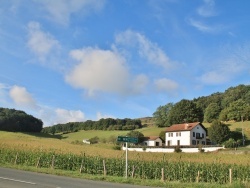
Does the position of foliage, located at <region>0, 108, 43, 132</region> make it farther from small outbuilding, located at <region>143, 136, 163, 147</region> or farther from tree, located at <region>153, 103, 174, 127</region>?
small outbuilding, located at <region>143, 136, 163, 147</region>

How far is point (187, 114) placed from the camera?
431 feet

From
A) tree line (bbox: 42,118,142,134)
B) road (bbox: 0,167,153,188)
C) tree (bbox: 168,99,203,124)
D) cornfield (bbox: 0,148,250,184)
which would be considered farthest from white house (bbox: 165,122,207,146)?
road (bbox: 0,167,153,188)

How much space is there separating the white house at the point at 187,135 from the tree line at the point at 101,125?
153 ft

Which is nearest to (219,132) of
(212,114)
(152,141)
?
(152,141)

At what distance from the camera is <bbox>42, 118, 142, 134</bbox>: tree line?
522 ft

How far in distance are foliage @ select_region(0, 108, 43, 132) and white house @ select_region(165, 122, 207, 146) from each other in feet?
228

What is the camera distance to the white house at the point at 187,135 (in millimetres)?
105188

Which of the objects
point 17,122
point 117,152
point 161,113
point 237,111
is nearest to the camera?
point 117,152

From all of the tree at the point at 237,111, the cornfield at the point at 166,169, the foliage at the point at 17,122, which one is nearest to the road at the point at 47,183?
the cornfield at the point at 166,169

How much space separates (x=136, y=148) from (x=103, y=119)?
83866 mm

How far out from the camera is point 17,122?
145 m

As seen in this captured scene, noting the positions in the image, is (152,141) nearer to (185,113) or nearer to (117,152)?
(185,113)

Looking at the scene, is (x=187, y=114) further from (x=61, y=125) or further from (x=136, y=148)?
(x=61, y=125)

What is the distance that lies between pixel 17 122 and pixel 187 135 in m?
77.5
